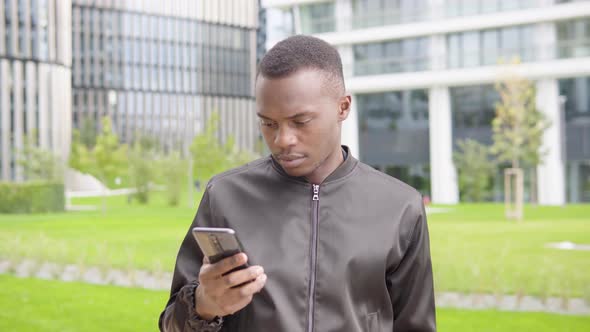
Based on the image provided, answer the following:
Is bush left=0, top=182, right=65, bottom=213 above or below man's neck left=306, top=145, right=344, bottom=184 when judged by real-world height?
below

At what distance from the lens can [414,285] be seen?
125cm

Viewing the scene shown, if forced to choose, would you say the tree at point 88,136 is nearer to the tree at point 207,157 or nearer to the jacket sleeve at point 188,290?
the tree at point 207,157

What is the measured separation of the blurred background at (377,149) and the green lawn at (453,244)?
40mm

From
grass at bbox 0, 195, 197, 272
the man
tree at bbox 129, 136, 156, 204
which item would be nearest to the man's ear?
the man

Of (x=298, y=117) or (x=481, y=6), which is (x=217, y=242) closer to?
(x=298, y=117)

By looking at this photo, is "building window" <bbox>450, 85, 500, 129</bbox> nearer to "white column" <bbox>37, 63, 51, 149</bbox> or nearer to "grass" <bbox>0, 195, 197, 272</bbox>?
"grass" <bbox>0, 195, 197, 272</bbox>

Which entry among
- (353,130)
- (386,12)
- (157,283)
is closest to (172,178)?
(353,130)

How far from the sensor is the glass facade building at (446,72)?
1981 centimetres

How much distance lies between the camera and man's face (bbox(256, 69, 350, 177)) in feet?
3.75

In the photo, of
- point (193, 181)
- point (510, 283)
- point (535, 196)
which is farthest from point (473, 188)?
point (510, 283)

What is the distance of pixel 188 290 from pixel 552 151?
20.3 metres

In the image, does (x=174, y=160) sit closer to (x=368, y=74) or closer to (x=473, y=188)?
(x=368, y=74)

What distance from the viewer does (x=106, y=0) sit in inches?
1083

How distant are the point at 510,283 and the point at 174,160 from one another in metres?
14.7
